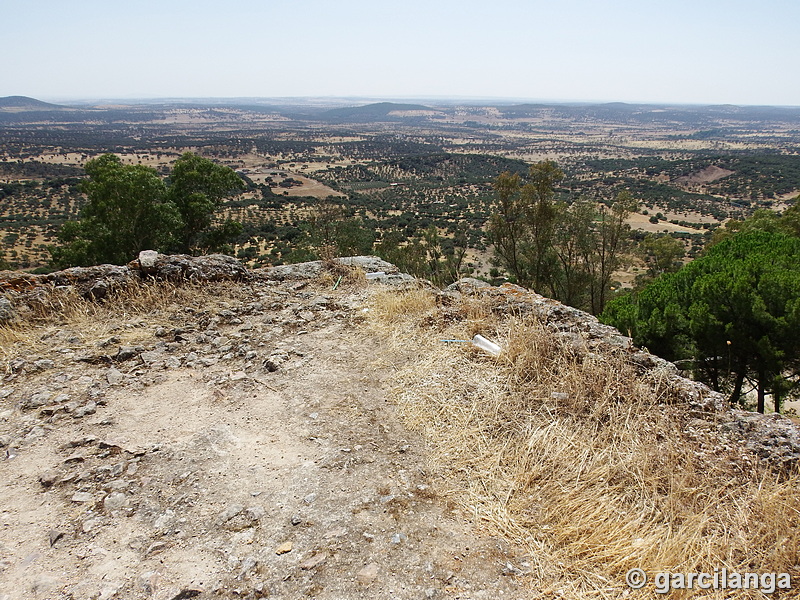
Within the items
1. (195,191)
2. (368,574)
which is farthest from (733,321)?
(195,191)

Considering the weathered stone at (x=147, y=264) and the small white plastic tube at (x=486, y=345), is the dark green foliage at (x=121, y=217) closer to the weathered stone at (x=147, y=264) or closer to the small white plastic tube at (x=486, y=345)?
the weathered stone at (x=147, y=264)

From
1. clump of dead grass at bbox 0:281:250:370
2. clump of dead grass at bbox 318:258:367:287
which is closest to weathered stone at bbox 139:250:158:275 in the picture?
clump of dead grass at bbox 0:281:250:370

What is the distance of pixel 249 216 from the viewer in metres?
48.4

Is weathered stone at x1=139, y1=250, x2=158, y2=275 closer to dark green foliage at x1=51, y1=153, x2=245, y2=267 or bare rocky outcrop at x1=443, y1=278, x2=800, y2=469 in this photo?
bare rocky outcrop at x1=443, y1=278, x2=800, y2=469

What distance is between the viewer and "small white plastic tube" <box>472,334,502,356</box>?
212 inches

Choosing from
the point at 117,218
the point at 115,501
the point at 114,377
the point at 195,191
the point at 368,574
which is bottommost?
the point at 368,574

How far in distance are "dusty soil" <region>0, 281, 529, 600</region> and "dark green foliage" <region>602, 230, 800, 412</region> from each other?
6049mm

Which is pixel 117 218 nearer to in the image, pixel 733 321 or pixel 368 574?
pixel 368 574

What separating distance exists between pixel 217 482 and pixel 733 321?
9430 millimetres

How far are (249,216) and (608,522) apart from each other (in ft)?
162

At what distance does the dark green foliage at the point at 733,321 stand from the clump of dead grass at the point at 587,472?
4.22m

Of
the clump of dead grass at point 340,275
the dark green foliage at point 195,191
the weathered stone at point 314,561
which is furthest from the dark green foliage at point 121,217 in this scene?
the weathered stone at point 314,561

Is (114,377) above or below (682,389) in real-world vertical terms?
below

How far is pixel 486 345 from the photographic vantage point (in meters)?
5.52
